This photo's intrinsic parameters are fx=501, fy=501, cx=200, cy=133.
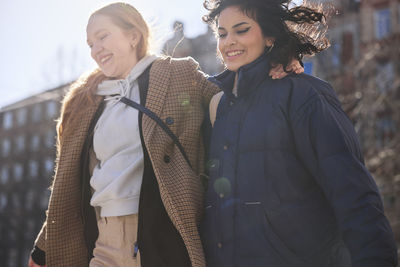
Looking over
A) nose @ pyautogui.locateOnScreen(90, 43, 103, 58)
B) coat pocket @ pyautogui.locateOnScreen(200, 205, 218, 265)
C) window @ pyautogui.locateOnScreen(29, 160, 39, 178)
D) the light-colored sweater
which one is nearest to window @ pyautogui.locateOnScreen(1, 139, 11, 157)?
window @ pyautogui.locateOnScreen(29, 160, 39, 178)

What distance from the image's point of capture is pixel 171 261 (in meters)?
2.54

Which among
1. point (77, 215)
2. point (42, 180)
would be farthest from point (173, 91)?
point (42, 180)

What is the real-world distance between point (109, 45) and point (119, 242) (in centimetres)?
117

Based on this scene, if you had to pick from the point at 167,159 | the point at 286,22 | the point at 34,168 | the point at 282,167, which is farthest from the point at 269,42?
the point at 34,168

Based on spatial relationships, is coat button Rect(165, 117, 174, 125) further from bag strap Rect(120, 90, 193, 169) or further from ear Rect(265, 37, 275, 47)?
ear Rect(265, 37, 275, 47)

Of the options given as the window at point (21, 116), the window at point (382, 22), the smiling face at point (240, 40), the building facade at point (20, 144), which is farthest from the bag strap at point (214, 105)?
the window at point (21, 116)

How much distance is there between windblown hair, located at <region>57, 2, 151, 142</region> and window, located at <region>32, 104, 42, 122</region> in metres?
50.2

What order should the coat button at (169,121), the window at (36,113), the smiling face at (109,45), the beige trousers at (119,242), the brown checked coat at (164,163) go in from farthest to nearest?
the window at (36,113) → the smiling face at (109,45) → the coat button at (169,121) → the beige trousers at (119,242) → the brown checked coat at (164,163)

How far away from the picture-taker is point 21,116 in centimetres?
5356

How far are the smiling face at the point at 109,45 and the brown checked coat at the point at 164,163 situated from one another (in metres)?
0.20

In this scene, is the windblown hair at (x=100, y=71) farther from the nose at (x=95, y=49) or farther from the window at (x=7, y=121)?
the window at (x=7, y=121)

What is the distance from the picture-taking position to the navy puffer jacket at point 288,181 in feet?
6.17

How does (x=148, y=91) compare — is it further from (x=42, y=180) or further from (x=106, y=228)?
(x=42, y=180)

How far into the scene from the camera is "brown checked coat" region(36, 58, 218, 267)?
8.38ft
